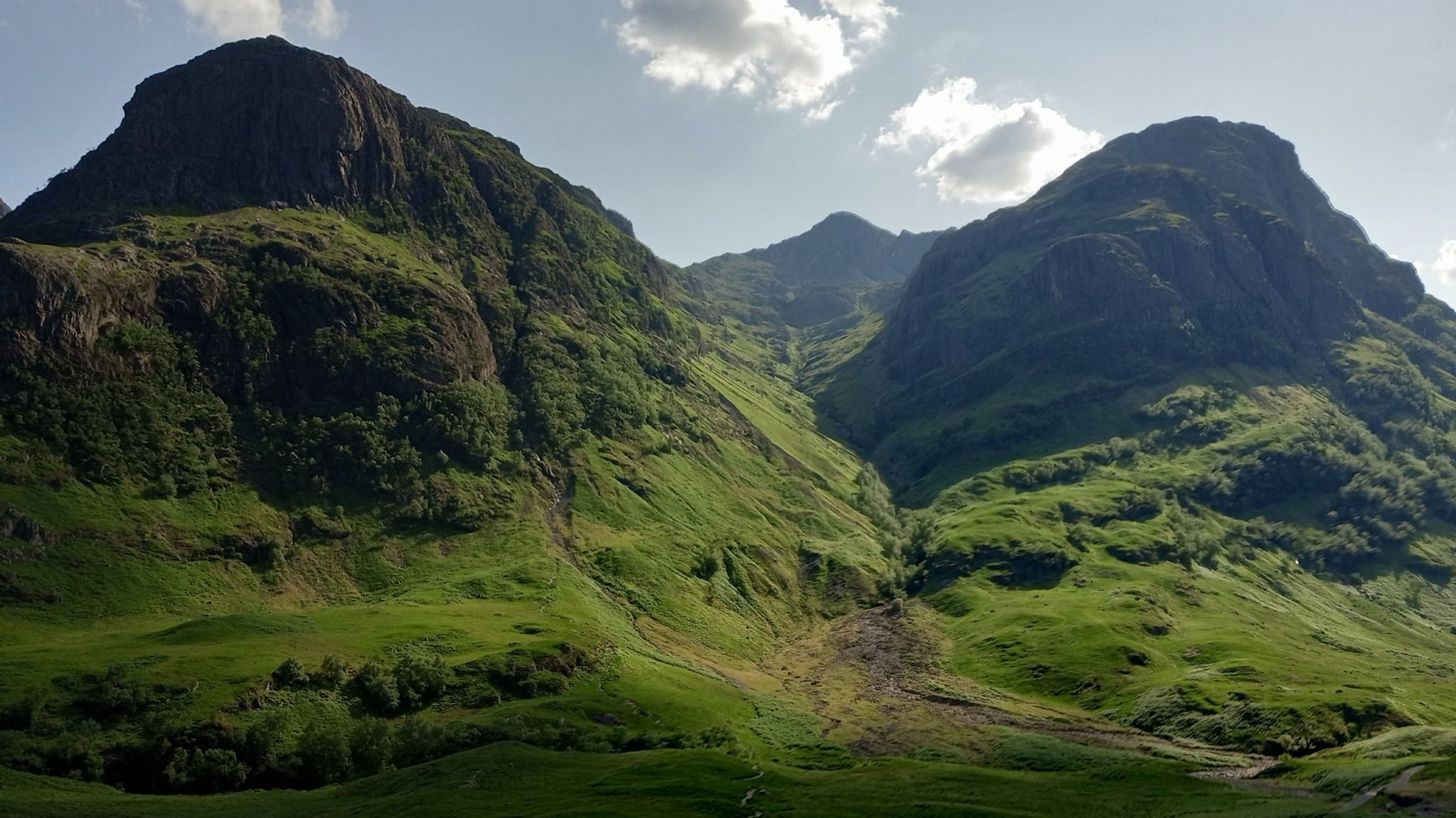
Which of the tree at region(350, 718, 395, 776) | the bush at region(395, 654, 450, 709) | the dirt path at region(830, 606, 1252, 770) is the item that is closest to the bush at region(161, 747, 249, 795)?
the tree at region(350, 718, 395, 776)

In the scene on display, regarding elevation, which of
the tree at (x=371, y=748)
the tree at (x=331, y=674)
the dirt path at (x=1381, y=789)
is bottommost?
the tree at (x=371, y=748)

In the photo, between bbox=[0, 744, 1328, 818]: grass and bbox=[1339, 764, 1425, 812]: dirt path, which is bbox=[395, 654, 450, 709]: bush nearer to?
bbox=[0, 744, 1328, 818]: grass

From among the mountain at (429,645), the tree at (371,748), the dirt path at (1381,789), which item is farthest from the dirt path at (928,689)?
the tree at (371,748)

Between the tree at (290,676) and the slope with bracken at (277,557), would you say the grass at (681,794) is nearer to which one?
the slope with bracken at (277,557)

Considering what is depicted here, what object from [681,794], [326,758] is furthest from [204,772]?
[681,794]

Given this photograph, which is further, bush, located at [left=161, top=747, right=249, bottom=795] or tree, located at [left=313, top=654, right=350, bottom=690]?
tree, located at [left=313, top=654, right=350, bottom=690]

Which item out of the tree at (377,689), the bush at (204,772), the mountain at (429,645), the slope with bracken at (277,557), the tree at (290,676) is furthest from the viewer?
the tree at (377,689)

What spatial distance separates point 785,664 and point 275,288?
145849 millimetres

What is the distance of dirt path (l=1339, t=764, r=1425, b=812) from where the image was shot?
6384 centimetres

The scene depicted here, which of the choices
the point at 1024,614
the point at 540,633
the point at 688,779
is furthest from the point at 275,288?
the point at 1024,614

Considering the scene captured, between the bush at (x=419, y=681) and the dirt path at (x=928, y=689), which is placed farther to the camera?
the dirt path at (x=928, y=689)

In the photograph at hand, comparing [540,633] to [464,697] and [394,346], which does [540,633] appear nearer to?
[464,697]

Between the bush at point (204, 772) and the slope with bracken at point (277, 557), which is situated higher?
the slope with bracken at point (277, 557)

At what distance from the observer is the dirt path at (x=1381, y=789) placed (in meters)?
63.8
